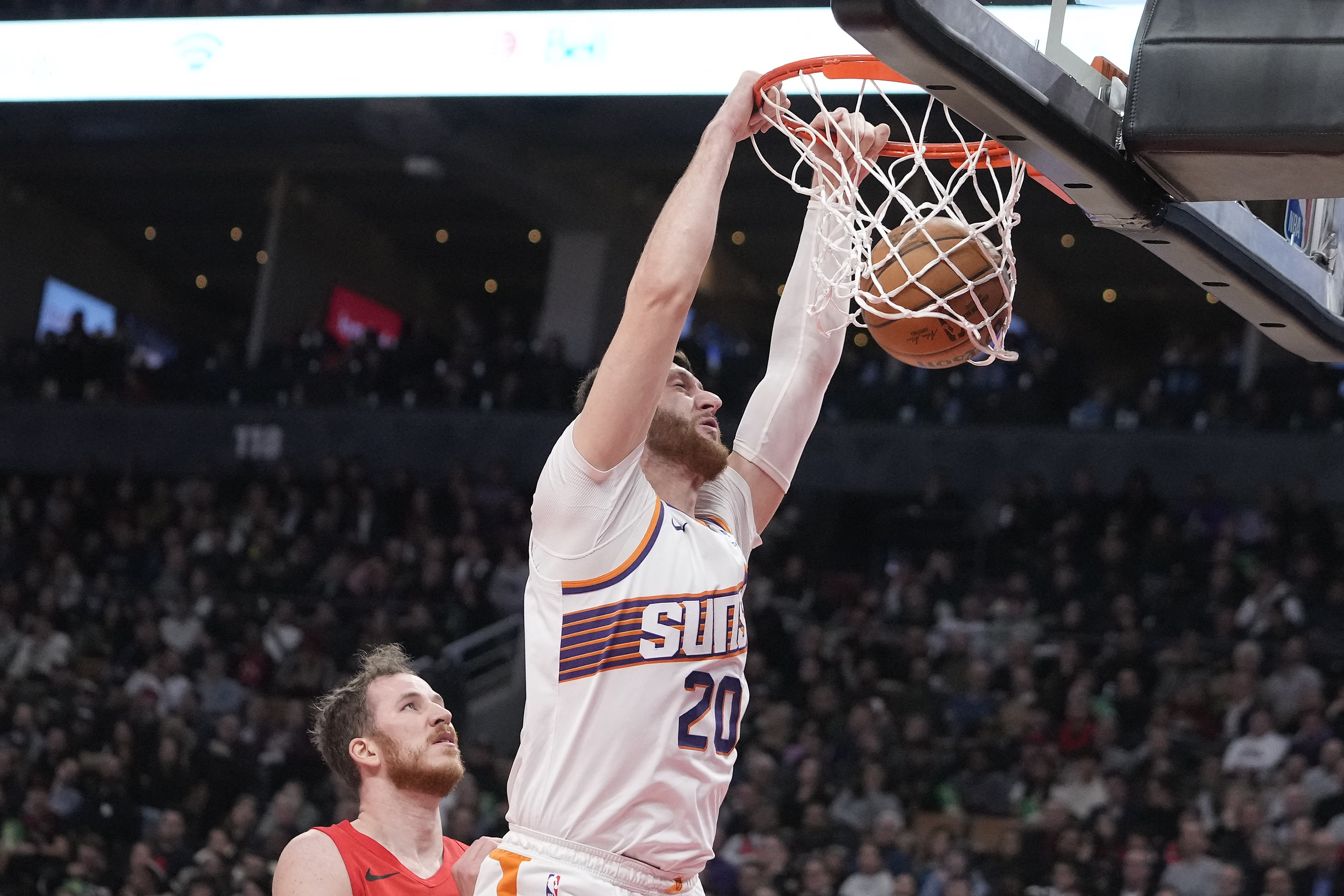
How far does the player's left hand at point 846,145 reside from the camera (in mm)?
3625

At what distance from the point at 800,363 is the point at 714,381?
11.6m

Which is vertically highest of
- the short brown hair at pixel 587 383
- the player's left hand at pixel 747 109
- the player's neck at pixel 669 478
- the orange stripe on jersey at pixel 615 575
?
the player's left hand at pixel 747 109

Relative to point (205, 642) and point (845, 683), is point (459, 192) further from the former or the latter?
point (845, 683)

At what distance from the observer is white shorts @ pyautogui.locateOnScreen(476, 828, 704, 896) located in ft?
10.0

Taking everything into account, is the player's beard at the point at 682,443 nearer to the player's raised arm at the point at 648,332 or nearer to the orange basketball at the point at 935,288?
the player's raised arm at the point at 648,332

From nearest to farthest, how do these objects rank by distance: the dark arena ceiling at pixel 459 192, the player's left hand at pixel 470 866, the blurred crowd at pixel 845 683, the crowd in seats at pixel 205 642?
the player's left hand at pixel 470 866 < the blurred crowd at pixel 845 683 < the crowd in seats at pixel 205 642 < the dark arena ceiling at pixel 459 192

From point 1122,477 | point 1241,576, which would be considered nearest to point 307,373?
point 1122,477

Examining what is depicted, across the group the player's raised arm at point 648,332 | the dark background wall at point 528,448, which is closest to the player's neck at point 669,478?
the player's raised arm at point 648,332

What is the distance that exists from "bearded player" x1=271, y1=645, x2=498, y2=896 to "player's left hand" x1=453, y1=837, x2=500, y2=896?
22 cm

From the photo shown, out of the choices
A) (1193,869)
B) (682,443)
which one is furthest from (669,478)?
(1193,869)

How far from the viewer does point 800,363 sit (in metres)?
3.73

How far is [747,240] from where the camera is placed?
66.2 feet

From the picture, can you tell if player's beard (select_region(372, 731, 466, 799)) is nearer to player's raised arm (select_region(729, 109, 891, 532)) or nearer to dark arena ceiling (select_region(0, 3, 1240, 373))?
player's raised arm (select_region(729, 109, 891, 532))

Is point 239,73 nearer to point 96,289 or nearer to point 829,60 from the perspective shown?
point 829,60
